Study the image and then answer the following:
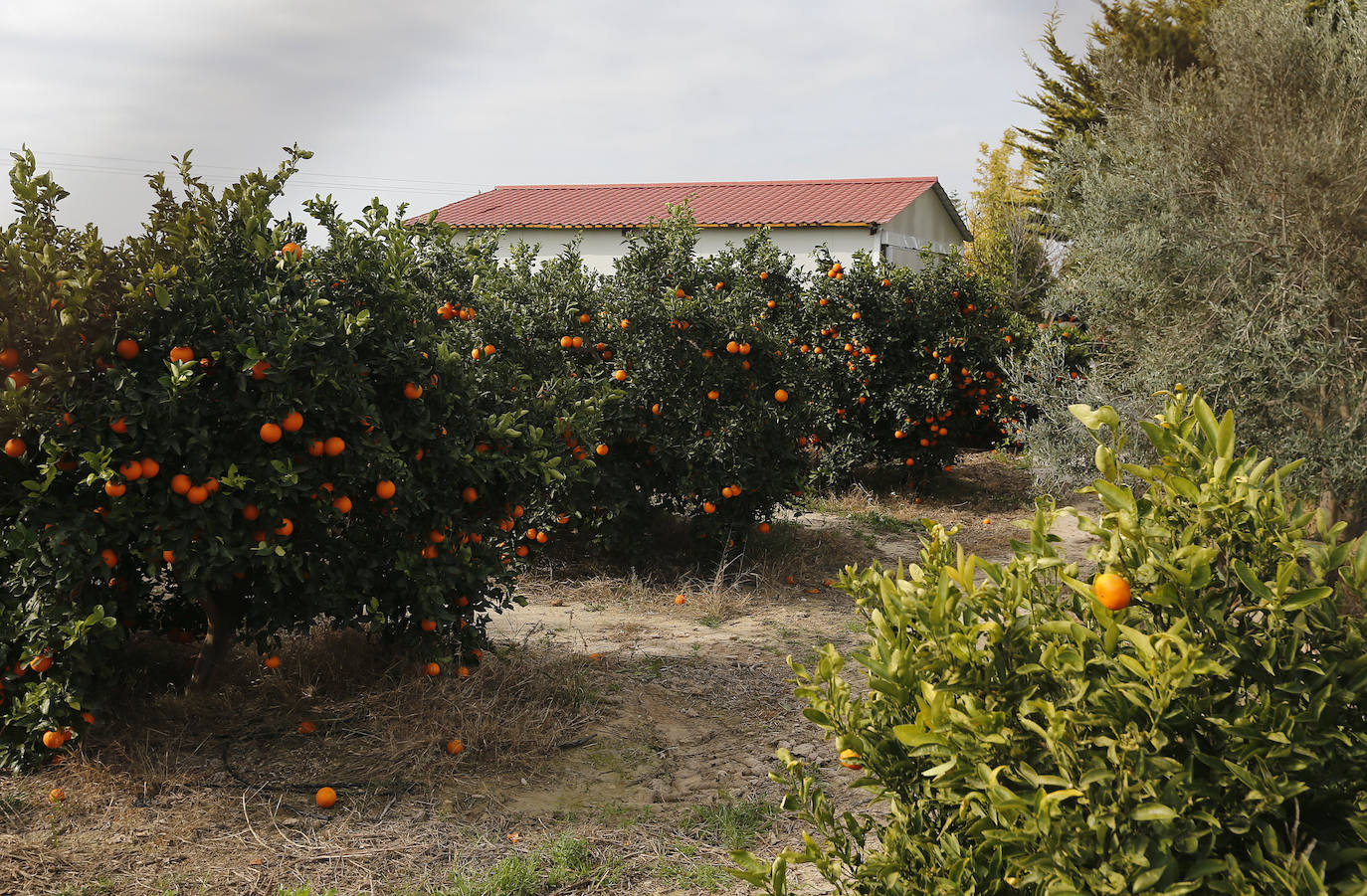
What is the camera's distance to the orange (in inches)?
63.8

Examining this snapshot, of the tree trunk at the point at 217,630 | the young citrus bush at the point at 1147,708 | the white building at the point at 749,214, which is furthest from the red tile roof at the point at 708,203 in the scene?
the young citrus bush at the point at 1147,708

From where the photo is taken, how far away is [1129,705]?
62.8 inches

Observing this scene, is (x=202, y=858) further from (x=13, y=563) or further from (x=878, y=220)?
(x=878, y=220)

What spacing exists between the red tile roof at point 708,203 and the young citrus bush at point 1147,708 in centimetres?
1957

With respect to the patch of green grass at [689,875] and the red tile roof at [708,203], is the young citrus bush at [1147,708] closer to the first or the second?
the patch of green grass at [689,875]

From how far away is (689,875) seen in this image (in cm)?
304

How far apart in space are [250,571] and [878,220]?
18.6 m

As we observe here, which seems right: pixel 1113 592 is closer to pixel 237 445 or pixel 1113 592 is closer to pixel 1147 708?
pixel 1147 708

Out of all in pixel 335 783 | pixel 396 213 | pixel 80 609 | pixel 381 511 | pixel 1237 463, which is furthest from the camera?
pixel 396 213

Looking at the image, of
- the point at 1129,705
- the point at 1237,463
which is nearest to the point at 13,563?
the point at 1129,705

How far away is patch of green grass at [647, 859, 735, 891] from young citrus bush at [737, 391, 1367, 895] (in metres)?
1.19

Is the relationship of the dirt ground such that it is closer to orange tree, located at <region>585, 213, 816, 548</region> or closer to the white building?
orange tree, located at <region>585, 213, 816, 548</region>

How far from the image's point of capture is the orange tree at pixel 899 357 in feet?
33.4

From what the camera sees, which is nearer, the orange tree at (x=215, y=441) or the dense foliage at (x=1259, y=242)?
the orange tree at (x=215, y=441)
